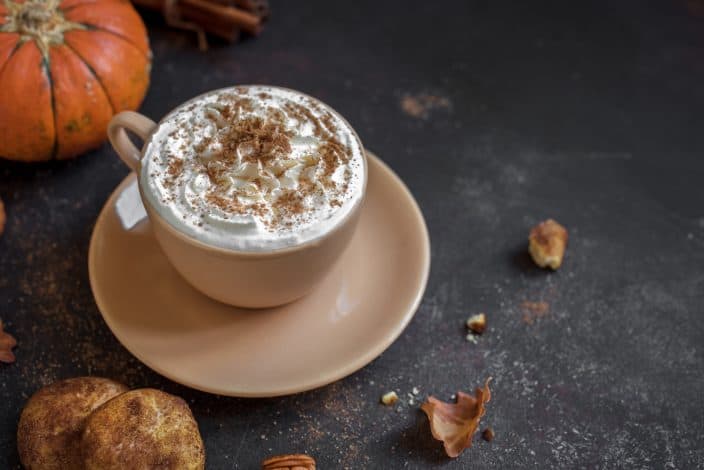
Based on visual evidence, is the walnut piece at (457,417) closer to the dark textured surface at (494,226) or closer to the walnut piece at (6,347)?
the dark textured surface at (494,226)

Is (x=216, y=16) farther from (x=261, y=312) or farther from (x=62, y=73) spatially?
(x=261, y=312)

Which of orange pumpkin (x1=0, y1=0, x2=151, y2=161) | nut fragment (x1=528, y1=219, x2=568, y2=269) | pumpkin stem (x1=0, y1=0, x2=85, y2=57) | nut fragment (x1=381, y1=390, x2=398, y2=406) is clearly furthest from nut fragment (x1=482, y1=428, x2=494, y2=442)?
pumpkin stem (x1=0, y1=0, x2=85, y2=57)

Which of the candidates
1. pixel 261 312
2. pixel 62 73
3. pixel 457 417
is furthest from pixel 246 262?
pixel 62 73

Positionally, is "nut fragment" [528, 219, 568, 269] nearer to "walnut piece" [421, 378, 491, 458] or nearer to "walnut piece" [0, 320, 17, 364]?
"walnut piece" [421, 378, 491, 458]

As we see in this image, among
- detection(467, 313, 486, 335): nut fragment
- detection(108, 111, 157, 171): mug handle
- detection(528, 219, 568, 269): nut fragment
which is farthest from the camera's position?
detection(528, 219, 568, 269): nut fragment

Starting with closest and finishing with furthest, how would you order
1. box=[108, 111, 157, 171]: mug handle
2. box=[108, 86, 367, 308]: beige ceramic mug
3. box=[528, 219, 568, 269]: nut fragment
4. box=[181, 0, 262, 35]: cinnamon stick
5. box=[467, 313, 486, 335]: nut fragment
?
box=[108, 86, 367, 308]: beige ceramic mug → box=[108, 111, 157, 171]: mug handle → box=[467, 313, 486, 335]: nut fragment → box=[528, 219, 568, 269]: nut fragment → box=[181, 0, 262, 35]: cinnamon stick

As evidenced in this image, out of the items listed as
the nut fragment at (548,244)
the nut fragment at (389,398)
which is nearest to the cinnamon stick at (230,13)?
the nut fragment at (548,244)

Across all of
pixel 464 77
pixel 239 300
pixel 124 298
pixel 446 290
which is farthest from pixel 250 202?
pixel 464 77
